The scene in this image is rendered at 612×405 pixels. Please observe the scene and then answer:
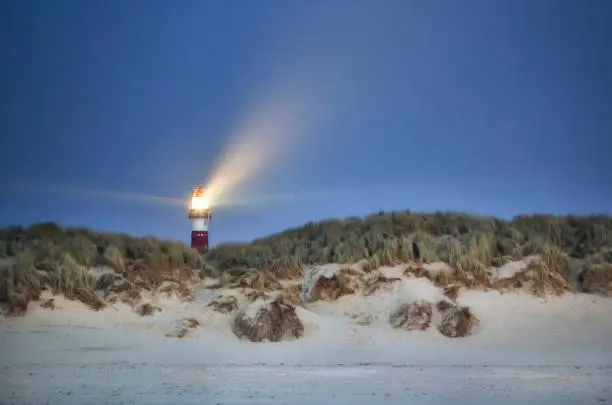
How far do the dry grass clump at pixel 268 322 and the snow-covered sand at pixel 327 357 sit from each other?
0.15 m

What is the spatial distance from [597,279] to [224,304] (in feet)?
18.8

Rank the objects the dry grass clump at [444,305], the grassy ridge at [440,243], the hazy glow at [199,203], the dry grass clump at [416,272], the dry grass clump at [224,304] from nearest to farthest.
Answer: the dry grass clump at [224,304], the dry grass clump at [444,305], the dry grass clump at [416,272], the grassy ridge at [440,243], the hazy glow at [199,203]

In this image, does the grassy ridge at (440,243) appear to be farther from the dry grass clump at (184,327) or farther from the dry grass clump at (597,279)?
the dry grass clump at (184,327)

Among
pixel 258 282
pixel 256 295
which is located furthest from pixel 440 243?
pixel 256 295

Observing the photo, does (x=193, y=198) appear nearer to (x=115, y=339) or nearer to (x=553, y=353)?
(x=115, y=339)

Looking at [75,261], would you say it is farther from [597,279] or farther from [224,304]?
[597,279]

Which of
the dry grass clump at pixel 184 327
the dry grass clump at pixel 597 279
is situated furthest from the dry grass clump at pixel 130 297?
the dry grass clump at pixel 597 279

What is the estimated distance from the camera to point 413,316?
320 inches

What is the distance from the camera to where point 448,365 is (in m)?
6.61

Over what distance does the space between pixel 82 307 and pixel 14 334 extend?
1.04 metres

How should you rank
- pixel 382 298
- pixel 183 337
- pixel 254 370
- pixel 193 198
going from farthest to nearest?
pixel 193 198
pixel 382 298
pixel 183 337
pixel 254 370

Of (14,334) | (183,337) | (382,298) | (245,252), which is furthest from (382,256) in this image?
(14,334)

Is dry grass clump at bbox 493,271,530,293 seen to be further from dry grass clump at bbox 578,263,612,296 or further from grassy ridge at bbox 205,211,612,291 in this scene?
dry grass clump at bbox 578,263,612,296

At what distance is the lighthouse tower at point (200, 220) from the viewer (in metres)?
12.3
